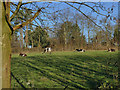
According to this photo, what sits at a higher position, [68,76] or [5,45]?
[5,45]

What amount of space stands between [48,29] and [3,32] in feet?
4.00

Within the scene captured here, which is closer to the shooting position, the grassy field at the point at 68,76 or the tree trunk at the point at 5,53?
the tree trunk at the point at 5,53

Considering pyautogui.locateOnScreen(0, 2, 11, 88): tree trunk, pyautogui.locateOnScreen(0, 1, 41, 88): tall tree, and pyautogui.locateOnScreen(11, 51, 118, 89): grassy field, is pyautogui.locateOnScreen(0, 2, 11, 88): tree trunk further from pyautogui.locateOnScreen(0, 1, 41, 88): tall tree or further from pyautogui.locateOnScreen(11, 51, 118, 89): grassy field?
pyautogui.locateOnScreen(11, 51, 118, 89): grassy field

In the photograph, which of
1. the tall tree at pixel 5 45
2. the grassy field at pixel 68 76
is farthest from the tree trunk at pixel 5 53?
the grassy field at pixel 68 76

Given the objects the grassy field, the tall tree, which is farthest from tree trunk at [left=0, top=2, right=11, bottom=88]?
the grassy field

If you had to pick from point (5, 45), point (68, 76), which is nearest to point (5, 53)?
point (5, 45)

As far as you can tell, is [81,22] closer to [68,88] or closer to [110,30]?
[110,30]

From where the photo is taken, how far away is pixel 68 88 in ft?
11.7

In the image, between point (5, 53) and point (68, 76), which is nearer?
point (5, 53)

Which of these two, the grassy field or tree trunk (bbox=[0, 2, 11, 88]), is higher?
tree trunk (bbox=[0, 2, 11, 88])

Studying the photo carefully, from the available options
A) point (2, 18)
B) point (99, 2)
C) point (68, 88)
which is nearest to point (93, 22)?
point (99, 2)

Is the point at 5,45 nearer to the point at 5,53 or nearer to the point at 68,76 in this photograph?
the point at 5,53

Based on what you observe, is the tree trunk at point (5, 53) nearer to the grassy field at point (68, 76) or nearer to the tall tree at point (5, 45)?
the tall tree at point (5, 45)

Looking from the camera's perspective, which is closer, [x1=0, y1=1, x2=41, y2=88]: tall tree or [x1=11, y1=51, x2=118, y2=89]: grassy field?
[x1=0, y1=1, x2=41, y2=88]: tall tree
